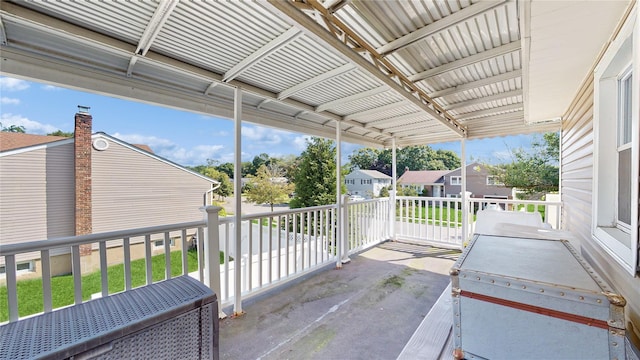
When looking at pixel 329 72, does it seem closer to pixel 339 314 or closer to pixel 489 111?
pixel 339 314

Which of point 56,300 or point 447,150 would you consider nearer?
point 56,300

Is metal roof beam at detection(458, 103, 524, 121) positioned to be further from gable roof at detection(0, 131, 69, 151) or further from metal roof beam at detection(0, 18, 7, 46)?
gable roof at detection(0, 131, 69, 151)

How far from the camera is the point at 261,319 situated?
103 inches

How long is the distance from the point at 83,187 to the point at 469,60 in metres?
9.86

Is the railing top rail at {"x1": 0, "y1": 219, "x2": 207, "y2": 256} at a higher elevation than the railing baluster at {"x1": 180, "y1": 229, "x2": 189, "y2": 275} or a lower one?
higher

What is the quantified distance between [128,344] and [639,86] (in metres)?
2.66

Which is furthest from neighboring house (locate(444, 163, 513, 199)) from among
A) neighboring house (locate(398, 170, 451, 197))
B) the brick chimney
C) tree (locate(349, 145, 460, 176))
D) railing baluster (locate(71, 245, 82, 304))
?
the brick chimney

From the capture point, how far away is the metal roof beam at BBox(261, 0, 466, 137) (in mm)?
1506

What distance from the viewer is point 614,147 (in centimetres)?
180

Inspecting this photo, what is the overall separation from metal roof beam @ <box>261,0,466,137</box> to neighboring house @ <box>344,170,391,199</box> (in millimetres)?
23731

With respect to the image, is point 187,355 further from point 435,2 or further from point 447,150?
point 447,150

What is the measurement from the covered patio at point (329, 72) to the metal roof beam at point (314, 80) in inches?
0.9

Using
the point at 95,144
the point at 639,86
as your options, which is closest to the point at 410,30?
the point at 639,86

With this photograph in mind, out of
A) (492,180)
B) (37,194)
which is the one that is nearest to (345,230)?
(37,194)
